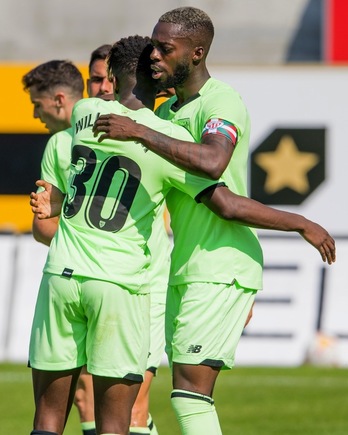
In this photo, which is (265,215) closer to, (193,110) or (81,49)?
(193,110)

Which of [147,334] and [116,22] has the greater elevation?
[116,22]

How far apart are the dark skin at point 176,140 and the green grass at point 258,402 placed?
13.0 ft

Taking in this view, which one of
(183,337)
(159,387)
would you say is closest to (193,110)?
(183,337)

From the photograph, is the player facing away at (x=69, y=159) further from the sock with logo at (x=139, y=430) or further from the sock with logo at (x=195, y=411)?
the sock with logo at (x=195, y=411)

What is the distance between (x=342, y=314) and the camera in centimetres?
1237

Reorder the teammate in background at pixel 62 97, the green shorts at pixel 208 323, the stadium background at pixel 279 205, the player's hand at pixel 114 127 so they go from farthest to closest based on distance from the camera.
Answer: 1. the stadium background at pixel 279 205
2. the teammate in background at pixel 62 97
3. the green shorts at pixel 208 323
4. the player's hand at pixel 114 127

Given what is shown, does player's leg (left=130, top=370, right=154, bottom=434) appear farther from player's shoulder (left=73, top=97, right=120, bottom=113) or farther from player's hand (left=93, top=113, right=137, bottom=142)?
player's hand (left=93, top=113, right=137, bottom=142)

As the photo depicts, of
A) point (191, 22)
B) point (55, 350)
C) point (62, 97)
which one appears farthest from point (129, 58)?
point (62, 97)

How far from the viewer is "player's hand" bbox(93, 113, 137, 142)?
448cm

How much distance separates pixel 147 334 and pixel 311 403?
529cm

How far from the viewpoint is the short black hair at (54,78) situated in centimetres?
647

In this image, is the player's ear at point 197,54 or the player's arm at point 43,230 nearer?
the player's ear at point 197,54

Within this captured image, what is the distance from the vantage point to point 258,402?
9.98m

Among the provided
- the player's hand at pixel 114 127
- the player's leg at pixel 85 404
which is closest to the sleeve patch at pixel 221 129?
the player's hand at pixel 114 127
